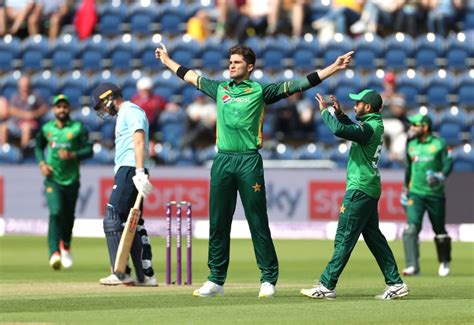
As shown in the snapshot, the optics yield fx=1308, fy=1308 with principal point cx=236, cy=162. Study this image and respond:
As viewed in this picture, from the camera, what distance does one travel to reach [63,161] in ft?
52.2

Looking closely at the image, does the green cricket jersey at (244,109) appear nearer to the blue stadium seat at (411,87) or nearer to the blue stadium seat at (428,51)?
the blue stadium seat at (411,87)

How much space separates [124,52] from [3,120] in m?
2.85

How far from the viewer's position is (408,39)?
24.2 metres

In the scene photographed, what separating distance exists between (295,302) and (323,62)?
14128 mm

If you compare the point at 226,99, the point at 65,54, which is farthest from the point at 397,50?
the point at 226,99

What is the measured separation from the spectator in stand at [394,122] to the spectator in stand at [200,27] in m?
4.82

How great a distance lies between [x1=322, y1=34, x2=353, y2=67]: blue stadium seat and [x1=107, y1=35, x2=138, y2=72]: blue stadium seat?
3.83m

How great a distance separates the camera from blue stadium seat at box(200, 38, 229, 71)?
2480 centimetres

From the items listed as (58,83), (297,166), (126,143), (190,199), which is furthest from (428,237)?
(126,143)

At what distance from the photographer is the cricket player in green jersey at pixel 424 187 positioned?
1529 cm

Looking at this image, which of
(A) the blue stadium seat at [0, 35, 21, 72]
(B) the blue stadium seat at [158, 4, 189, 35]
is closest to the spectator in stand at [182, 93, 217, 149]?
(B) the blue stadium seat at [158, 4, 189, 35]

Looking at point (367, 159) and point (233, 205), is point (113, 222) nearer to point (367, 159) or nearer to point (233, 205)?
point (233, 205)

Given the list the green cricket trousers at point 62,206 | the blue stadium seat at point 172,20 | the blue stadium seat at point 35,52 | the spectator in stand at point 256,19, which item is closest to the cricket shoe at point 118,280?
the green cricket trousers at point 62,206

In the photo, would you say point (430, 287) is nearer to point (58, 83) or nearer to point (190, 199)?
point (190, 199)
